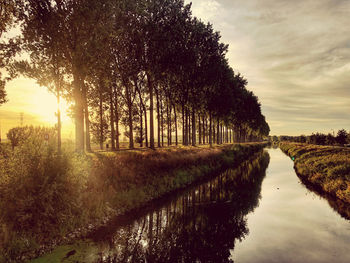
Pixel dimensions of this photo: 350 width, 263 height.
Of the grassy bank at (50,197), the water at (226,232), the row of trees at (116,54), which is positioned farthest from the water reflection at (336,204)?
the row of trees at (116,54)

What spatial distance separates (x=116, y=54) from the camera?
31562mm

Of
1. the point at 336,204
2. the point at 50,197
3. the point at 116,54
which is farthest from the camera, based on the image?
the point at 116,54

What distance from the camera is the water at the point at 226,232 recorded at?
29.9 feet

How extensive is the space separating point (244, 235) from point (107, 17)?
68.0 ft

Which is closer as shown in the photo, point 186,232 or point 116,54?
point 186,232

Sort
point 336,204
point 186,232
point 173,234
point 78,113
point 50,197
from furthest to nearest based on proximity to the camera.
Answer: point 78,113
point 336,204
point 186,232
point 173,234
point 50,197

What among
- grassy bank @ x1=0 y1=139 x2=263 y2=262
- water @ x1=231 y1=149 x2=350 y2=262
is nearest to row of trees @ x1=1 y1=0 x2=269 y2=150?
grassy bank @ x1=0 y1=139 x2=263 y2=262

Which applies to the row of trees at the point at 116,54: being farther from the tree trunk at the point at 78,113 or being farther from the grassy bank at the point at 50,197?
the grassy bank at the point at 50,197

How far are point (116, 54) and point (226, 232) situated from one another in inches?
1077

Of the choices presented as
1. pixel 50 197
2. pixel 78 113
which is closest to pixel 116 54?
pixel 78 113

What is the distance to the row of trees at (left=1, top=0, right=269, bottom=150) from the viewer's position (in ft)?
66.6

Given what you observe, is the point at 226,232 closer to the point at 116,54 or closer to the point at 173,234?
the point at 173,234

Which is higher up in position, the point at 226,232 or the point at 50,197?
the point at 50,197

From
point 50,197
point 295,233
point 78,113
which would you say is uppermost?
point 78,113
